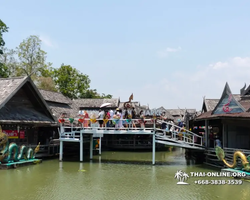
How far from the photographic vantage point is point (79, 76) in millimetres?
49375

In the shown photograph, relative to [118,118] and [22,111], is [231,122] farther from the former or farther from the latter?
[22,111]

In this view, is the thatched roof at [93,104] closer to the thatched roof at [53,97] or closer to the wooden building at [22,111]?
the thatched roof at [53,97]

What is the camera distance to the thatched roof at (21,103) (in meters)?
16.2

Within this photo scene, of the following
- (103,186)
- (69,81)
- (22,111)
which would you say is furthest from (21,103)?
(69,81)

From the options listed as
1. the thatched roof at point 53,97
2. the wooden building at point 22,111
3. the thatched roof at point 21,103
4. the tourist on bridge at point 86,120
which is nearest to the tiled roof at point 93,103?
the thatched roof at point 53,97

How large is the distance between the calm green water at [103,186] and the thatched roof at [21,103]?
3497 mm

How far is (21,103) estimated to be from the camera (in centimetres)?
1819

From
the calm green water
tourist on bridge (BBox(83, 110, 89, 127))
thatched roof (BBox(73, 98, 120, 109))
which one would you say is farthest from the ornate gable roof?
thatched roof (BBox(73, 98, 120, 109))

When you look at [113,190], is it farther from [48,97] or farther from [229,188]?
[48,97]

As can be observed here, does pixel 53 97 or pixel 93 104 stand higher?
pixel 93 104

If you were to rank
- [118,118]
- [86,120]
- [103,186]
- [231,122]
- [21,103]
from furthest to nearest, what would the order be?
1. [21,103]
2. [86,120]
3. [118,118]
4. [231,122]
5. [103,186]

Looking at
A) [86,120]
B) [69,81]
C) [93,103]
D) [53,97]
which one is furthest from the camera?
[69,81]

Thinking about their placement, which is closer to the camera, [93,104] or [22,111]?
[22,111]

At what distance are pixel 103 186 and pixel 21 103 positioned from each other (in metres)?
9.71
